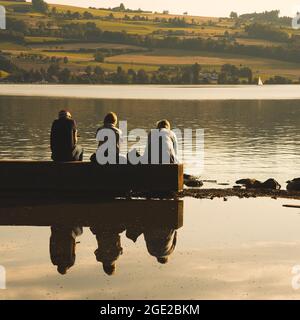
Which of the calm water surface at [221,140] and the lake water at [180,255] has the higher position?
the lake water at [180,255]

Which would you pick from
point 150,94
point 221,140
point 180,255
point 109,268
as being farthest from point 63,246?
point 150,94

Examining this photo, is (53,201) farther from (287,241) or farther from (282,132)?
(282,132)

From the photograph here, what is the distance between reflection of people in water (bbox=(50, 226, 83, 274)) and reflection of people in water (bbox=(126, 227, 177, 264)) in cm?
97

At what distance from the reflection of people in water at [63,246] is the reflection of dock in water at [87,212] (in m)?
0.57

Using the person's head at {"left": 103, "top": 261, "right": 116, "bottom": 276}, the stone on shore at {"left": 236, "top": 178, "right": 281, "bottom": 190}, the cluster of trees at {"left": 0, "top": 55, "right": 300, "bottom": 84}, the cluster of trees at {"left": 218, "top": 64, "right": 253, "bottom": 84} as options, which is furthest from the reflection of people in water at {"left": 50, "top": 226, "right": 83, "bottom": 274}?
the cluster of trees at {"left": 218, "top": 64, "right": 253, "bottom": 84}

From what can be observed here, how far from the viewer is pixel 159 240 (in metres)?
14.7

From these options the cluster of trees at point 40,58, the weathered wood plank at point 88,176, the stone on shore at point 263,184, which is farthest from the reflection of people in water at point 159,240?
the cluster of trees at point 40,58

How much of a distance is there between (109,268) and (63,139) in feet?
23.9

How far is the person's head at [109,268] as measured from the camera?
12453 millimetres

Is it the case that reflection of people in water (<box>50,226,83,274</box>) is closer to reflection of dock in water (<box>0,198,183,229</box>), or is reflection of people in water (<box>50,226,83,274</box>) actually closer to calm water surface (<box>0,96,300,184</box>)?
reflection of dock in water (<box>0,198,183,229</box>)

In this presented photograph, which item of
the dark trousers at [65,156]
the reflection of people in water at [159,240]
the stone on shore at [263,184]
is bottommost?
the stone on shore at [263,184]

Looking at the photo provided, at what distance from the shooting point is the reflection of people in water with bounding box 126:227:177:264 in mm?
13641

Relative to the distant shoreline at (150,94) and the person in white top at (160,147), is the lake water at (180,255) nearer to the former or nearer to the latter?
the person in white top at (160,147)
